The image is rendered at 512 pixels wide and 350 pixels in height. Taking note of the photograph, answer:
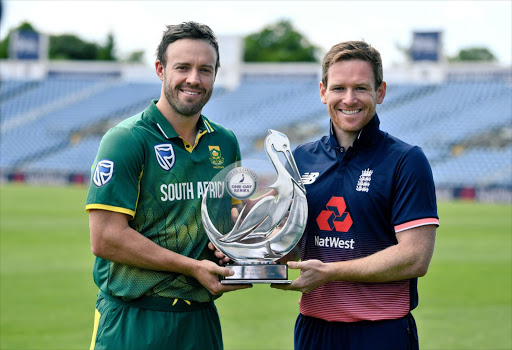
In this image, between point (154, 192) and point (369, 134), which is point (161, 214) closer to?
point (154, 192)

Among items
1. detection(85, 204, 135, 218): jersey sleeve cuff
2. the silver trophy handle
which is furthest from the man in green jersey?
the silver trophy handle

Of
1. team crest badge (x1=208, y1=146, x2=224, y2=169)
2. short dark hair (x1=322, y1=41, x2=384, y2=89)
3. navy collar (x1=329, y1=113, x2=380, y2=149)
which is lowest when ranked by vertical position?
team crest badge (x1=208, y1=146, x2=224, y2=169)

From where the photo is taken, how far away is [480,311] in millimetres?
7672

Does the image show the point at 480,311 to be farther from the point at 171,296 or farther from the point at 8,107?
the point at 8,107

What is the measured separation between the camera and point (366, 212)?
2.97m

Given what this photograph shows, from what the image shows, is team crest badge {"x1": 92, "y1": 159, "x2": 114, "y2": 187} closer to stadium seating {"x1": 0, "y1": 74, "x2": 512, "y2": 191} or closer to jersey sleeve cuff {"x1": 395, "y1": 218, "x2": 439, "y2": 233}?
jersey sleeve cuff {"x1": 395, "y1": 218, "x2": 439, "y2": 233}

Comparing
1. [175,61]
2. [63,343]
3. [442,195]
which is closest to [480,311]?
[63,343]

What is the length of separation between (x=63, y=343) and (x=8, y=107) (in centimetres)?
3628

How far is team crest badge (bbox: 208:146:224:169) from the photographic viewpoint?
10.4ft

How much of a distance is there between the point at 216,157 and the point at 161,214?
37 cm

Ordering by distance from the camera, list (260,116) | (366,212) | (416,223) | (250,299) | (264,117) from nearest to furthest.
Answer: (416,223) → (366,212) → (250,299) → (264,117) → (260,116)

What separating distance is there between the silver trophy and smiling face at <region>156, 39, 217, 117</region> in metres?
0.34

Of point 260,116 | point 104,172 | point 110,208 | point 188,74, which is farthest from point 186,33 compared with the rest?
point 260,116

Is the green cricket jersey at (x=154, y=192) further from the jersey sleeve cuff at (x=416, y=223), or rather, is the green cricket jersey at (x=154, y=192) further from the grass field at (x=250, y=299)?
the grass field at (x=250, y=299)
